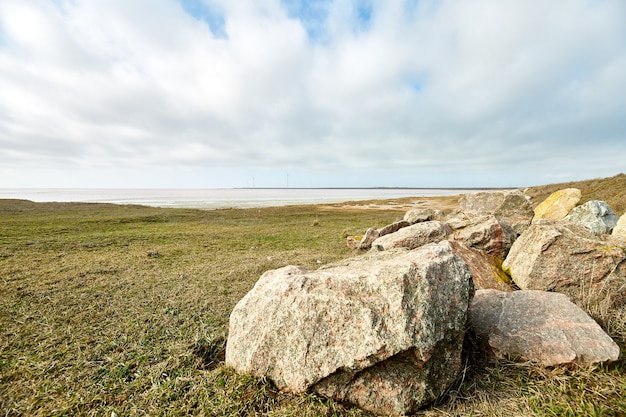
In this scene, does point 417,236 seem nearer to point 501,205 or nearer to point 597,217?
point 597,217

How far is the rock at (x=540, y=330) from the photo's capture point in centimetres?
406

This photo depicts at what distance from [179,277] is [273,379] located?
6.70 meters

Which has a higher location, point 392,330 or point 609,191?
point 609,191

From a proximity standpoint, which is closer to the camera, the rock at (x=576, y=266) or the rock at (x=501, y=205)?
the rock at (x=576, y=266)

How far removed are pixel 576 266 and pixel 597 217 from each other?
6.89m

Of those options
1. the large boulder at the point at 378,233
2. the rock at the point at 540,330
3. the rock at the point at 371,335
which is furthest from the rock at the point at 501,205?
the rock at the point at 371,335

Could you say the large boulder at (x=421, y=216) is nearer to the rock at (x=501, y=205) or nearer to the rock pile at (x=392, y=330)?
the rock at (x=501, y=205)

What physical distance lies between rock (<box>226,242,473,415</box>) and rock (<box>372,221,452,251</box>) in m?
5.88

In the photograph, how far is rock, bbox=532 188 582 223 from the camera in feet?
42.8

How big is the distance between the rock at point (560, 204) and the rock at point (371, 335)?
1188 cm

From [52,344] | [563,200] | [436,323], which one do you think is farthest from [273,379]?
[563,200]

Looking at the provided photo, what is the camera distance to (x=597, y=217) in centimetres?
1072

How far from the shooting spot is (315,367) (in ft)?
12.4

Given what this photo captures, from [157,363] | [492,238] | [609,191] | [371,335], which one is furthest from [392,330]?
[609,191]
